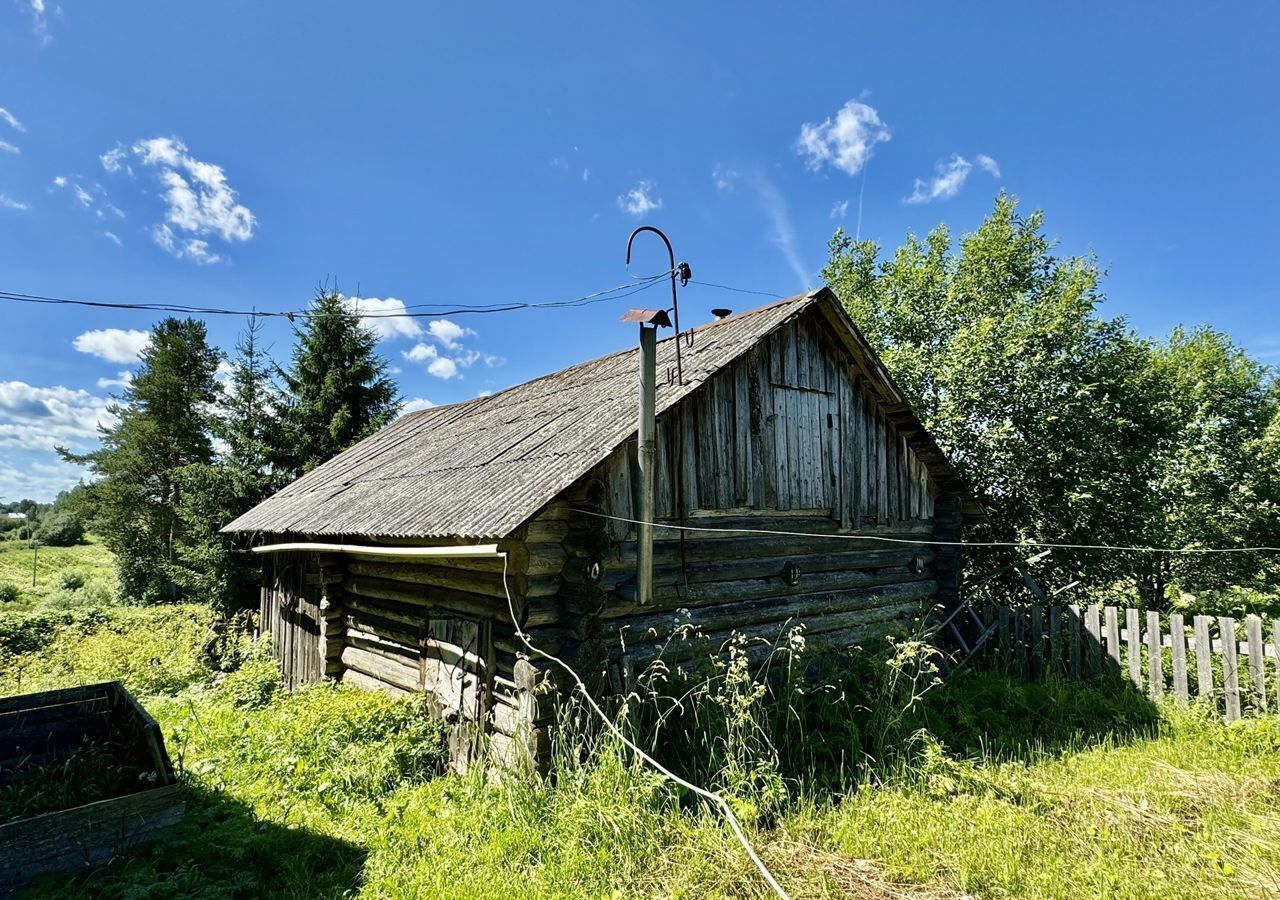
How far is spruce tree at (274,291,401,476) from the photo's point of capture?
18703 mm

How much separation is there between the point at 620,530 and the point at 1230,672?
24.4 feet

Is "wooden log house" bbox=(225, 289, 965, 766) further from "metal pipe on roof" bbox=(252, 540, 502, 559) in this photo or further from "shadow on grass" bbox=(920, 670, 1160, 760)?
"shadow on grass" bbox=(920, 670, 1160, 760)

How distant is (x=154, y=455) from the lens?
22.8m

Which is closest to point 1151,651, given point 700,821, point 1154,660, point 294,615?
point 1154,660

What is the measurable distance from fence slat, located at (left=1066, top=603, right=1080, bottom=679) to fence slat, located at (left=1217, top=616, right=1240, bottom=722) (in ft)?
5.04

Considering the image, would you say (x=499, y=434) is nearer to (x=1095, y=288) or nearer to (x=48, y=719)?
(x=48, y=719)

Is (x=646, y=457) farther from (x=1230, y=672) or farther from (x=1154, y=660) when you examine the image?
(x=1230, y=672)

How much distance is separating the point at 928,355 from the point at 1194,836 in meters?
12.1

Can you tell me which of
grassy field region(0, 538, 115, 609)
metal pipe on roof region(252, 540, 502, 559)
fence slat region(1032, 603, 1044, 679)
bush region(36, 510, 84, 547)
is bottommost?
grassy field region(0, 538, 115, 609)

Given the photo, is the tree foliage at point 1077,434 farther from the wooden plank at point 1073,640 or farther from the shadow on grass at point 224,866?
the shadow on grass at point 224,866

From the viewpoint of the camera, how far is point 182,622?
46.6ft

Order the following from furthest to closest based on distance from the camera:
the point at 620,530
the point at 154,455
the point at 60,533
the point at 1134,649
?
the point at 60,533 < the point at 154,455 < the point at 1134,649 < the point at 620,530

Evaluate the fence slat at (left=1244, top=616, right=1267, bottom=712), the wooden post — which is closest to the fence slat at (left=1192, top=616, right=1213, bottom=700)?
the fence slat at (left=1244, top=616, right=1267, bottom=712)

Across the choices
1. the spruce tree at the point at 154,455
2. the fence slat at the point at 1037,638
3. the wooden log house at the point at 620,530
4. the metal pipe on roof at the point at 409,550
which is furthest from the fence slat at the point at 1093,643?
the spruce tree at the point at 154,455
